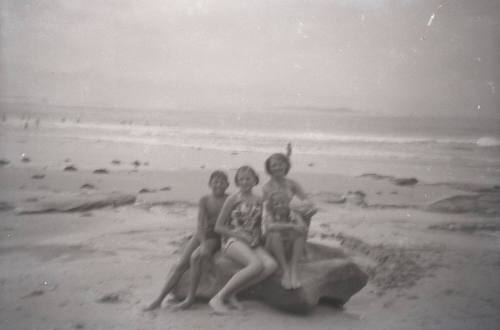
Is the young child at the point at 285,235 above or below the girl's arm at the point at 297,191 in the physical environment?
below

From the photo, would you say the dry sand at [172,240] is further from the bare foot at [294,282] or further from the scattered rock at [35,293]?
the bare foot at [294,282]

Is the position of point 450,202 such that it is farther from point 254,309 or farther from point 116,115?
point 116,115

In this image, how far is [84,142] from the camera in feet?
16.7

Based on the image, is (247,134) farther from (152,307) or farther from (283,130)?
(152,307)

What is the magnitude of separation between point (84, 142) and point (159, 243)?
1.36 m

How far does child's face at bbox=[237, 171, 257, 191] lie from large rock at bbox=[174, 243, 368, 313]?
0.56 meters

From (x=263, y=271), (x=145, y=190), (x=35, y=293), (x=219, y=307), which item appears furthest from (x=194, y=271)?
(x=145, y=190)

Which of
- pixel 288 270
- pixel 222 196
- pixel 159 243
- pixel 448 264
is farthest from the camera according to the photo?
pixel 159 243

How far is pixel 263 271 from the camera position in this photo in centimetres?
345

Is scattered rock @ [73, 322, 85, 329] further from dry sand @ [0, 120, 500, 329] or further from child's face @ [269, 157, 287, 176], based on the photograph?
child's face @ [269, 157, 287, 176]

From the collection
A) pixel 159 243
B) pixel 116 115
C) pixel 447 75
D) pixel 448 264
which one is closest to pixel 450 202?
pixel 448 264

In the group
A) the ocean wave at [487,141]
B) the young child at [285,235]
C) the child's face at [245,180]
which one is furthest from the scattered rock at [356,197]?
the child's face at [245,180]

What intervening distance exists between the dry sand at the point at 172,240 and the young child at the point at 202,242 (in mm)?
124

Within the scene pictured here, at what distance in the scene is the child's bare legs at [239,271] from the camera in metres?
3.41
